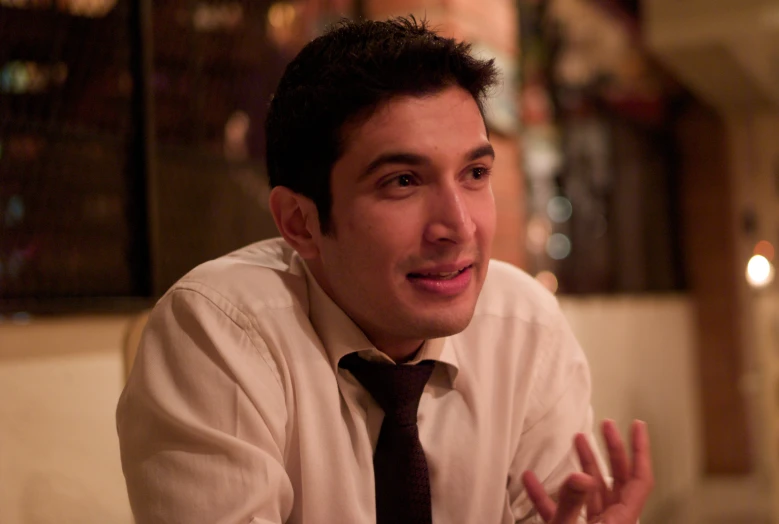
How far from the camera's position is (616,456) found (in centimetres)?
113

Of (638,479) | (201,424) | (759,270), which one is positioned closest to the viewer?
(201,424)

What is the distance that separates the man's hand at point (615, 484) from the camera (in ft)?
3.64

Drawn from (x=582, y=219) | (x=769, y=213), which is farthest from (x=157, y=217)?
(x=769, y=213)

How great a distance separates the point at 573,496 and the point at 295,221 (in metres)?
0.58

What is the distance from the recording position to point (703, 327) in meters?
6.01

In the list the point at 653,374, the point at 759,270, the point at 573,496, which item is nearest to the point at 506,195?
the point at 759,270

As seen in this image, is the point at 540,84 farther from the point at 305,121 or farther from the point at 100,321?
the point at 305,121

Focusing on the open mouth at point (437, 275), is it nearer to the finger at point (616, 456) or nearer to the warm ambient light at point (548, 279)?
the finger at point (616, 456)

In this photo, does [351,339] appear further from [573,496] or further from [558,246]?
[558,246]

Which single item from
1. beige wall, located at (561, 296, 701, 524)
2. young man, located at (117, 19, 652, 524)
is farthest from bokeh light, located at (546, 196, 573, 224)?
young man, located at (117, 19, 652, 524)

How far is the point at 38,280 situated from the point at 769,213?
533 centimetres

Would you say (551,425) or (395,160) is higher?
(395,160)

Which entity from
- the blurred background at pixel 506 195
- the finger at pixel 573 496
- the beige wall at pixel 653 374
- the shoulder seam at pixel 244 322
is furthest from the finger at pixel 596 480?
the beige wall at pixel 653 374

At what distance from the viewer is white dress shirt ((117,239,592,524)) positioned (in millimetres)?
1016
